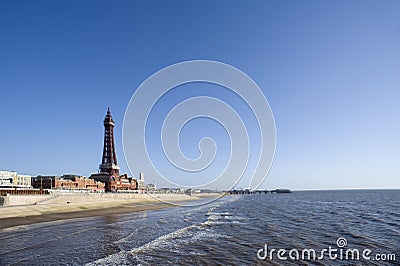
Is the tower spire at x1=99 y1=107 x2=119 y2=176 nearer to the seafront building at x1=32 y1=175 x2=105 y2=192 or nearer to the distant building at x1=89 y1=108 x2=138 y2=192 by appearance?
the distant building at x1=89 y1=108 x2=138 y2=192

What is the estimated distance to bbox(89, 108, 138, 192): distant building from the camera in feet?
265

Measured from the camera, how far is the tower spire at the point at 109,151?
84.8 m

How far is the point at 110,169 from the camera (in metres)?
84.4

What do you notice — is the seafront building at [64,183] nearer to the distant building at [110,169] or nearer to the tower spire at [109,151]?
the distant building at [110,169]

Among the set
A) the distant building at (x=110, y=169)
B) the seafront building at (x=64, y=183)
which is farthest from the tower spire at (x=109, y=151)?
the seafront building at (x=64, y=183)

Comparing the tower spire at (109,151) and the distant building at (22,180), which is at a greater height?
the tower spire at (109,151)

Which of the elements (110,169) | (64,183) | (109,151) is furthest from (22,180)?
(64,183)

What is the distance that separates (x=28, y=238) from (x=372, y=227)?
2654 centimetres

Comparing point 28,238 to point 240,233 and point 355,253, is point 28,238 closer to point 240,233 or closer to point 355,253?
point 240,233

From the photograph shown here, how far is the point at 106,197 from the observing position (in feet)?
176

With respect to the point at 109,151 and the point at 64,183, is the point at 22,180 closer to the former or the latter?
the point at 109,151

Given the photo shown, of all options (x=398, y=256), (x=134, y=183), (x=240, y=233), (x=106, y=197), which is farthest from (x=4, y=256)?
(x=134, y=183)

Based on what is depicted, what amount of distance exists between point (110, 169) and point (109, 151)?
23.3ft

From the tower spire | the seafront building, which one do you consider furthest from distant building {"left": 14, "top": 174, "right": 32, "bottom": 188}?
the seafront building
